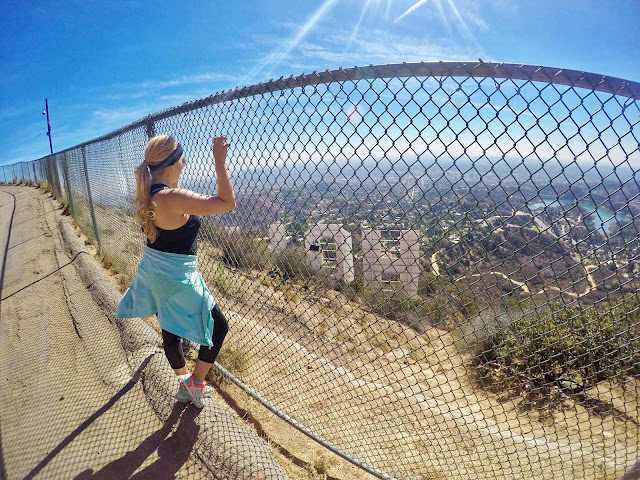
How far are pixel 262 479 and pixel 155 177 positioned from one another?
5.79 feet

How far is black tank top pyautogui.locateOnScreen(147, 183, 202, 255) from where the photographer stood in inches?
84.7

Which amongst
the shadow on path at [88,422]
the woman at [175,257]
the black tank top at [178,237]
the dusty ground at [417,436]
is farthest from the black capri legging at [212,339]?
the shadow on path at [88,422]

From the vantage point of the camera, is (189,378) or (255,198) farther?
(255,198)

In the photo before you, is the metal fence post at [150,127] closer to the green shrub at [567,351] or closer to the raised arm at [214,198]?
the raised arm at [214,198]

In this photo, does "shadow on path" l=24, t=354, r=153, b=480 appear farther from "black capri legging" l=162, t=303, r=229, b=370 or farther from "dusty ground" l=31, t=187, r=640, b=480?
"black capri legging" l=162, t=303, r=229, b=370

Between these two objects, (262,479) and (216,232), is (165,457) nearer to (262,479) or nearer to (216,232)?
(262,479)

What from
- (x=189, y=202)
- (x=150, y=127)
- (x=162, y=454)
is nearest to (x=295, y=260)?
(x=189, y=202)

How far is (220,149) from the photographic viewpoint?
1945 millimetres

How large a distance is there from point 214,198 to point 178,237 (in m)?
0.45

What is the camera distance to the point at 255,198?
314 centimetres

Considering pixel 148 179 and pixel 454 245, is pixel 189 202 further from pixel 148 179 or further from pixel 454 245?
pixel 454 245

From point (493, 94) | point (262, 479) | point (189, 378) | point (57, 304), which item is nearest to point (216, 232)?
point (189, 378)

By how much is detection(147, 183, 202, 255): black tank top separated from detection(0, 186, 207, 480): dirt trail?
121 centimetres

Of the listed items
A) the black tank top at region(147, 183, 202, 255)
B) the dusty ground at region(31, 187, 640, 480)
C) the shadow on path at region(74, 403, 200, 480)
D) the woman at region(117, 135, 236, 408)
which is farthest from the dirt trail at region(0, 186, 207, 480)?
the black tank top at region(147, 183, 202, 255)
